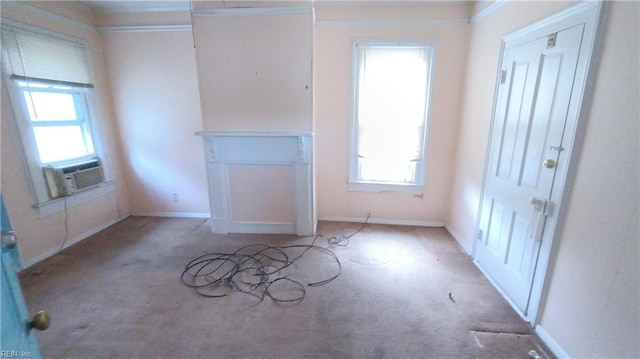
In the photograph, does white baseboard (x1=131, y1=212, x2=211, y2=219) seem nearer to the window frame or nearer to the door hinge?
the window frame

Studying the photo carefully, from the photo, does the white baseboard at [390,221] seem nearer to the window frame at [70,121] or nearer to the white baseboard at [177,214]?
the white baseboard at [177,214]

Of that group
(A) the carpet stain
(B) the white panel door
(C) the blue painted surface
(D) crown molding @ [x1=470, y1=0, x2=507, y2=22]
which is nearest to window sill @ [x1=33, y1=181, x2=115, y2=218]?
(C) the blue painted surface

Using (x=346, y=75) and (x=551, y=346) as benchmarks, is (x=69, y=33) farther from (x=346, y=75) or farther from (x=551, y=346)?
(x=551, y=346)

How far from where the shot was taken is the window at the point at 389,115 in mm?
3107

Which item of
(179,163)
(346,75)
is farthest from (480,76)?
(179,163)

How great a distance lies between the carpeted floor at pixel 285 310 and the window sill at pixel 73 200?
463 mm

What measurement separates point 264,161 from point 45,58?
2.44m

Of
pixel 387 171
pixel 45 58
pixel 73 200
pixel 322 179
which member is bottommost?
pixel 73 200

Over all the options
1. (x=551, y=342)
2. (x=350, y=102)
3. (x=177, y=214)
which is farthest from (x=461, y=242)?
(x=177, y=214)

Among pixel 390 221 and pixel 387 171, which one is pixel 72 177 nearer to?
pixel 387 171

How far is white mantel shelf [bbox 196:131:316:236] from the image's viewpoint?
9.87 ft

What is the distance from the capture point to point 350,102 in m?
3.26

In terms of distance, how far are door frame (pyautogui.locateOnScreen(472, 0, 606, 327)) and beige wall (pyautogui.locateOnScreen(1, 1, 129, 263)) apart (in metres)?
4.40

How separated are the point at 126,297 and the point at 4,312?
A: 5.33 feet
